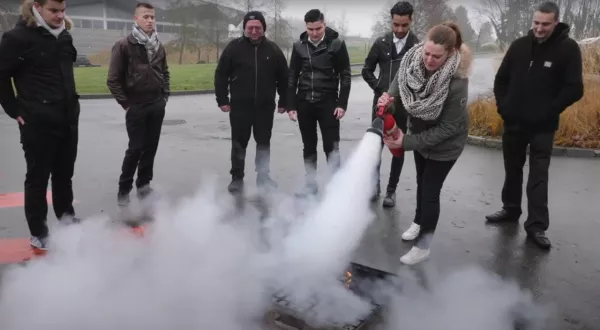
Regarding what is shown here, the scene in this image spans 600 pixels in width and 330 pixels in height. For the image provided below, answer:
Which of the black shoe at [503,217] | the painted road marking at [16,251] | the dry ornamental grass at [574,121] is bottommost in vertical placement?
the painted road marking at [16,251]

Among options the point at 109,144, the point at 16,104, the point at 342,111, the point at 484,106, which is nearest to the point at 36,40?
the point at 16,104

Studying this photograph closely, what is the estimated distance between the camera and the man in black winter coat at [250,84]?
18.4 ft

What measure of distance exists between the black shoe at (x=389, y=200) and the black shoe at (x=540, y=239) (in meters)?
1.39

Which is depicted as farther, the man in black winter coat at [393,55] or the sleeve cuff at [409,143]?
the man in black winter coat at [393,55]

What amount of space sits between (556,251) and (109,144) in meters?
6.97

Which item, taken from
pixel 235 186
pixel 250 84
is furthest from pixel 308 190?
pixel 250 84

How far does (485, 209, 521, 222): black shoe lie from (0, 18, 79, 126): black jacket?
4.00m

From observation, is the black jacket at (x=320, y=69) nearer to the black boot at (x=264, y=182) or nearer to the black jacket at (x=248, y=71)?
the black jacket at (x=248, y=71)

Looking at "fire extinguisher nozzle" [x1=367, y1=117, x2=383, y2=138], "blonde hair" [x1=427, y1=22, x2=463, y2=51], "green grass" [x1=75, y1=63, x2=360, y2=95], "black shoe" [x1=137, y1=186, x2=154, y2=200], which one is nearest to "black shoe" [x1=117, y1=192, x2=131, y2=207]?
"black shoe" [x1=137, y1=186, x2=154, y2=200]

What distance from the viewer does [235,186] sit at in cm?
590

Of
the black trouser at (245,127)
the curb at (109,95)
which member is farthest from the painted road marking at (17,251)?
the curb at (109,95)

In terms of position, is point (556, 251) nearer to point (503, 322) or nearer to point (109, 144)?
point (503, 322)

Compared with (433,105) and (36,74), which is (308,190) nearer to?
(433,105)

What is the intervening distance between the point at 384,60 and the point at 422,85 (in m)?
1.68
